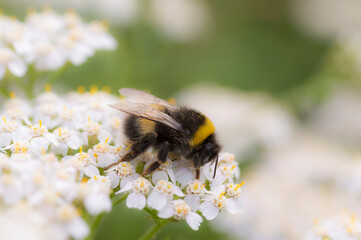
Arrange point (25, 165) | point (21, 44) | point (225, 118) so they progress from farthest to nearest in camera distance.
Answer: point (225, 118) < point (21, 44) < point (25, 165)

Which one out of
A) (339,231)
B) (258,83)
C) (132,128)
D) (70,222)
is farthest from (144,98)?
(258,83)

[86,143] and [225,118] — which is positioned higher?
[225,118]

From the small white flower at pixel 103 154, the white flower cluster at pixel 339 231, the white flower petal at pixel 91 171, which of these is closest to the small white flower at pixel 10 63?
the small white flower at pixel 103 154

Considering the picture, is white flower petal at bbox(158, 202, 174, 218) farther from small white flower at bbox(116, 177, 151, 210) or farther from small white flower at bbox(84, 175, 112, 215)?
small white flower at bbox(84, 175, 112, 215)

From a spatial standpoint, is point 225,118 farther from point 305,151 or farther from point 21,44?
point 21,44

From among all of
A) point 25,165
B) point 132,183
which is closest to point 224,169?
point 132,183

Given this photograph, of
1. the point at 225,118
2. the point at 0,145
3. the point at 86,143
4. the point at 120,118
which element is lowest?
the point at 0,145

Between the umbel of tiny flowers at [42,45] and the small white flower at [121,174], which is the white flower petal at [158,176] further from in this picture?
the umbel of tiny flowers at [42,45]
